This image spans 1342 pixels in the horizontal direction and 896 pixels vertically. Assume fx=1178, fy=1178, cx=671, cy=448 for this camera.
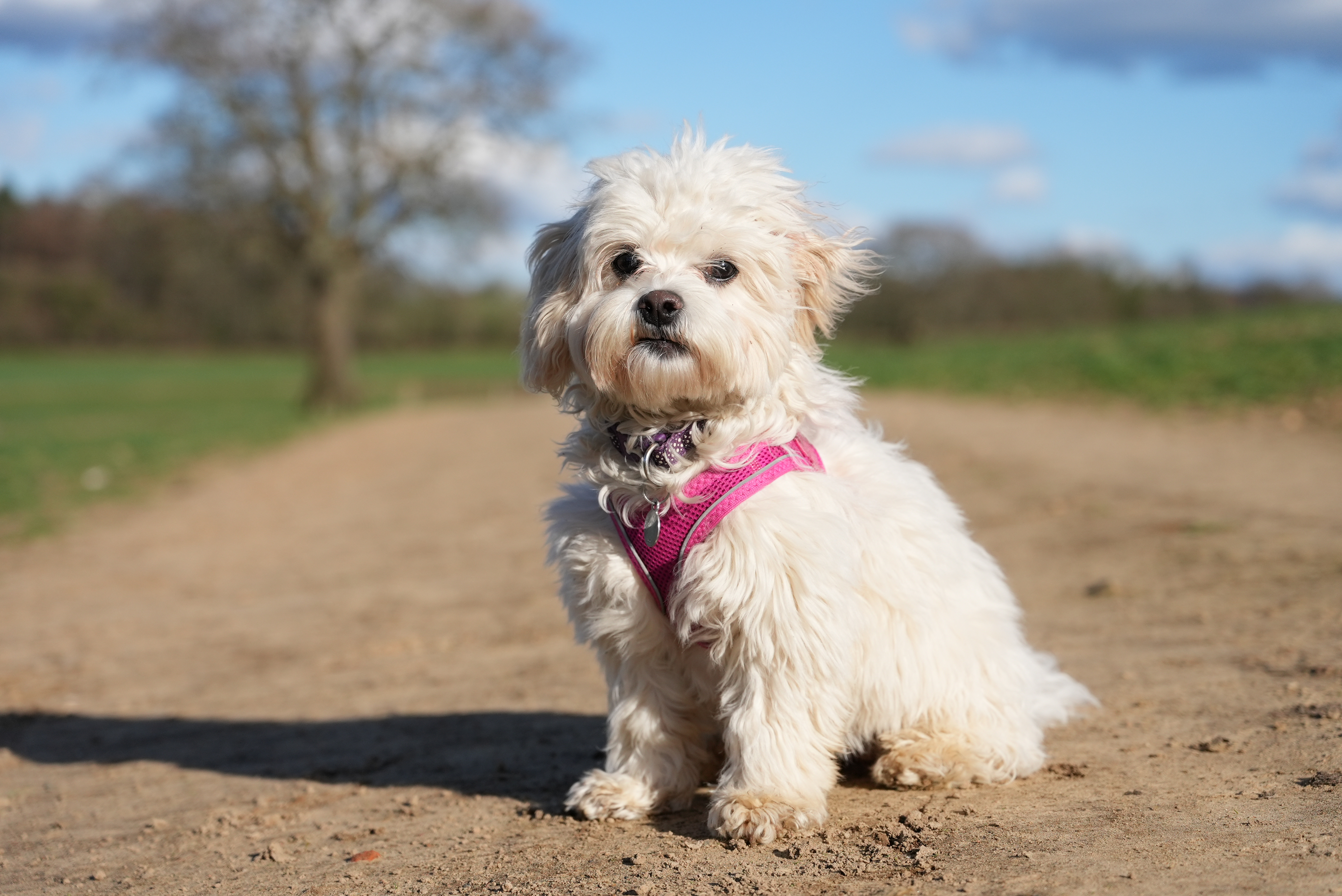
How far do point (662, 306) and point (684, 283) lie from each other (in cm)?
12

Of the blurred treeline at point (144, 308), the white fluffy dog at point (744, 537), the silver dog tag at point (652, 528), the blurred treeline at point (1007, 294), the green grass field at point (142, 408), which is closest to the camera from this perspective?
the white fluffy dog at point (744, 537)

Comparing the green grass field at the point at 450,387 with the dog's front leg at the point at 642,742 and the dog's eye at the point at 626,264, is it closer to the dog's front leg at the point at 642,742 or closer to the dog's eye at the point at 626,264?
the dog's eye at the point at 626,264

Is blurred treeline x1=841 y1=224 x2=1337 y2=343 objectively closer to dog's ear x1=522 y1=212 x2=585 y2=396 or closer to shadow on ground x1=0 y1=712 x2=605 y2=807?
shadow on ground x1=0 y1=712 x2=605 y2=807

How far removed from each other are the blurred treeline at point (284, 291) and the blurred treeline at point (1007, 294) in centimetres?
6

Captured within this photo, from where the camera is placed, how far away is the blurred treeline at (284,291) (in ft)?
102

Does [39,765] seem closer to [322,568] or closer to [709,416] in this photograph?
[709,416]

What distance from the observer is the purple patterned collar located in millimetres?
3631

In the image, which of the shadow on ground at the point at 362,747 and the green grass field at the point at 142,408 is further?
the green grass field at the point at 142,408

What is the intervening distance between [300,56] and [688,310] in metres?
28.8

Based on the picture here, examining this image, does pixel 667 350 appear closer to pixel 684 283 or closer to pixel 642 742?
pixel 684 283

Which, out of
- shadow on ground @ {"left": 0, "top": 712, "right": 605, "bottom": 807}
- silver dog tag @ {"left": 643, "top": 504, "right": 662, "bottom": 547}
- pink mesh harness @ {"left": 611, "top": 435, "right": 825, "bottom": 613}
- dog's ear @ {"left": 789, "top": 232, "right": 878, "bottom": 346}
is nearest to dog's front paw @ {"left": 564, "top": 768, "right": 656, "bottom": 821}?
shadow on ground @ {"left": 0, "top": 712, "right": 605, "bottom": 807}

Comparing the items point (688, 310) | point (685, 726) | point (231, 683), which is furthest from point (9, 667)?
point (688, 310)

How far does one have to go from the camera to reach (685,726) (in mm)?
3816

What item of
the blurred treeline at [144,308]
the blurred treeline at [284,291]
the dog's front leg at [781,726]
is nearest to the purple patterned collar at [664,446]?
the dog's front leg at [781,726]
